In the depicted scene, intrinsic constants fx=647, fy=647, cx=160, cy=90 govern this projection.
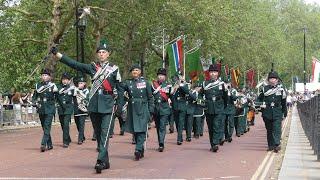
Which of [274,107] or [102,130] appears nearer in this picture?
[102,130]

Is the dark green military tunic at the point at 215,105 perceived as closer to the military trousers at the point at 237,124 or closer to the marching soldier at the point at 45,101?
the marching soldier at the point at 45,101

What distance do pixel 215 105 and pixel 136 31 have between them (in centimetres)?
3402

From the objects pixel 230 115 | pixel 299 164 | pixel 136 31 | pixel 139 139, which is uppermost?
pixel 136 31

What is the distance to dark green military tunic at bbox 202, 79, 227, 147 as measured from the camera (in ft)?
52.2

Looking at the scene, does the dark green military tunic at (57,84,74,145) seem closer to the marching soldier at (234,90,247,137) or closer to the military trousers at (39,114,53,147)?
the military trousers at (39,114,53,147)

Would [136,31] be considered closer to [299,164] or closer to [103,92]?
[299,164]

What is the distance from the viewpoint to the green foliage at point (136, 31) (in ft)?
107

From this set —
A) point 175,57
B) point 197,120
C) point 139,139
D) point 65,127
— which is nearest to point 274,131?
point 139,139

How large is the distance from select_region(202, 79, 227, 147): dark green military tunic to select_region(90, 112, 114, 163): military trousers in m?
4.52

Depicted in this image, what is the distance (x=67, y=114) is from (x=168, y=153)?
357 centimetres

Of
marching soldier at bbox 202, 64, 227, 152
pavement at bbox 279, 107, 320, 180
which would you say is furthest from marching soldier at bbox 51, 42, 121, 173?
marching soldier at bbox 202, 64, 227, 152

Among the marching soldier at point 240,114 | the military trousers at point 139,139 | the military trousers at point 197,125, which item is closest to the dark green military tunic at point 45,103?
the military trousers at point 139,139

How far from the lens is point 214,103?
627 inches

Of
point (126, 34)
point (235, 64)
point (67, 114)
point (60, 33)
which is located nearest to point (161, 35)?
point (126, 34)
